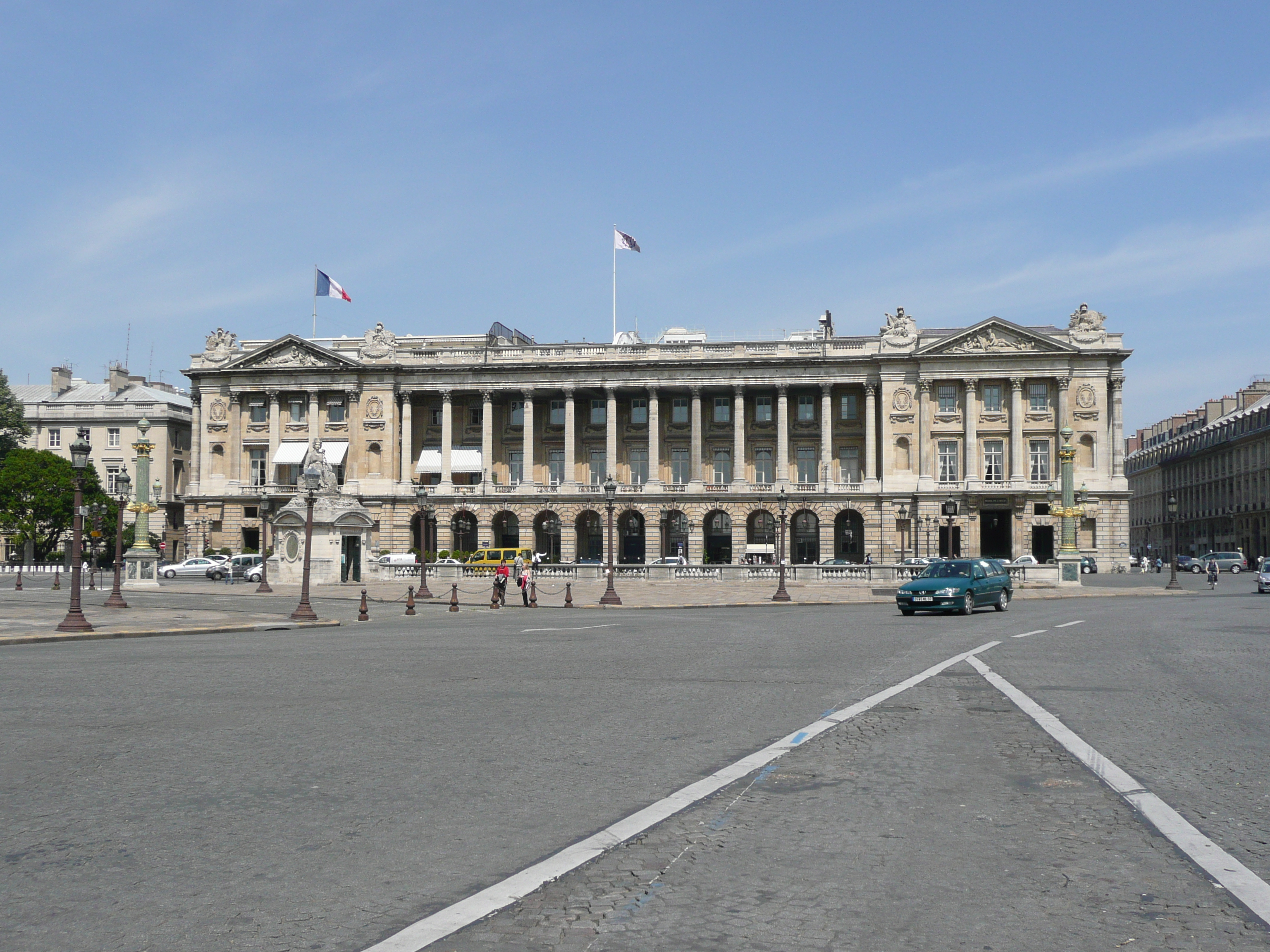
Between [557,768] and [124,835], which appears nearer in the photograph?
[124,835]

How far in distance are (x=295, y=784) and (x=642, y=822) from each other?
9.13 feet

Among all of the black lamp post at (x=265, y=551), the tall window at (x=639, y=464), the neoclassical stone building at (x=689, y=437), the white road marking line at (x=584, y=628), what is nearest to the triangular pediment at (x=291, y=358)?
the neoclassical stone building at (x=689, y=437)

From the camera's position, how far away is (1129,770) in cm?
919

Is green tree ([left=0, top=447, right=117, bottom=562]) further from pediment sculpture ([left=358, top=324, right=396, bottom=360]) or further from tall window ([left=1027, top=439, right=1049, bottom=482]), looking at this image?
tall window ([left=1027, top=439, right=1049, bottom=482])

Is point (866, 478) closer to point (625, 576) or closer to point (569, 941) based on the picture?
point (625, 576)

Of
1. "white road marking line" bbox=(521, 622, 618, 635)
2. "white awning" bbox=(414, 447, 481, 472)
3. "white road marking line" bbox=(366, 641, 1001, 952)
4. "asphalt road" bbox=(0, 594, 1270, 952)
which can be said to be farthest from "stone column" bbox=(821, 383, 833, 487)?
"white road marking line" bbox=(366, 641, 1001, 952)

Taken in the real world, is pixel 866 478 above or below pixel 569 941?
above

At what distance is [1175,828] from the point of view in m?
7.27

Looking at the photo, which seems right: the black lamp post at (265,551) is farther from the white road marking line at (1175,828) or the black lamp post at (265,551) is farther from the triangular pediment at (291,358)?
the white road marking line at (1175,828)

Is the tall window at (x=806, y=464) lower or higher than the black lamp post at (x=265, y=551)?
higher

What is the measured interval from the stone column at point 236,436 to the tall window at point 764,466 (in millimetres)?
41661

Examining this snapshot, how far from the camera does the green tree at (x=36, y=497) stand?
3632 inches

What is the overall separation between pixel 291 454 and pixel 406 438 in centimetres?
914

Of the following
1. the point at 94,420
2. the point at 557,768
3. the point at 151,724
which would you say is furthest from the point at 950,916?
the point at 94,420
